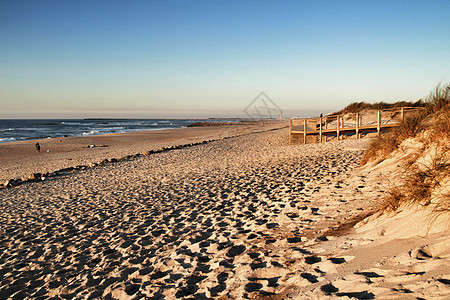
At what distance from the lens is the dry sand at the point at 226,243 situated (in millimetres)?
2582

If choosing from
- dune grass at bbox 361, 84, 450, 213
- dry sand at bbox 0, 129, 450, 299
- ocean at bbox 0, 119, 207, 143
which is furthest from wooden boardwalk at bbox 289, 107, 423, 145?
ocean at bbox 0, 119, 207, 143

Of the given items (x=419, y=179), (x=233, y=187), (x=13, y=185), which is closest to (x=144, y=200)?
(x=233, y=187)

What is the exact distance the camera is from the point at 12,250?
489 cm

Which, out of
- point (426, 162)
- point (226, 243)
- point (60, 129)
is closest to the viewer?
point (226, 243)

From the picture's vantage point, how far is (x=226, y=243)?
4.25m

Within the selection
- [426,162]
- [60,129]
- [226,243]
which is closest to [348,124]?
[426,162]

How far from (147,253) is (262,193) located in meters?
3.47

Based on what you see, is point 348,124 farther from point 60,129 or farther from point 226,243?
point 60,129

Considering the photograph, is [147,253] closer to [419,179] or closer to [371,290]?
[371,290]

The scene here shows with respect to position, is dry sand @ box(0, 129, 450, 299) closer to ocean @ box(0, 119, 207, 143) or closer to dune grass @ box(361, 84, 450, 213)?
dune grass @ box(361, 84, 450, 213)

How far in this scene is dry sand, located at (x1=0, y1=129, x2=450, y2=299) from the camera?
2.58 meters

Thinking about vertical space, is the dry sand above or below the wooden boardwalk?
below

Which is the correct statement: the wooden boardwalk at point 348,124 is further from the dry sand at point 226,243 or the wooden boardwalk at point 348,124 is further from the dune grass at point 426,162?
the dune grass at point 426,162

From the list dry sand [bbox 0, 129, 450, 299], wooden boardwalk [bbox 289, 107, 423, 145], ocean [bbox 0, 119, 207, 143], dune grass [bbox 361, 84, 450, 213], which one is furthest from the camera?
ocean [bbox 0, 119, 207, 143]
